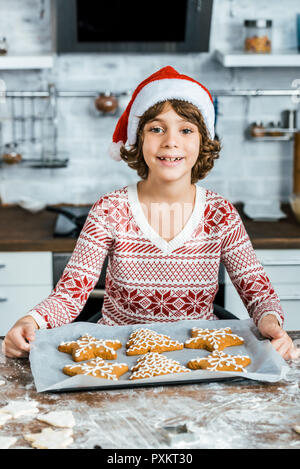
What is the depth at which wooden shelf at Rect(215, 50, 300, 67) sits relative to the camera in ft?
9.12

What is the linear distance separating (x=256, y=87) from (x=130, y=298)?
1.72 meters

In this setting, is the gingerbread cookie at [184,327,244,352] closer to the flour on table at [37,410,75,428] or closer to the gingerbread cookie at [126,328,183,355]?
the gingerbread cookie at [126,328,183,355]

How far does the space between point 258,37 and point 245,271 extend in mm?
1548

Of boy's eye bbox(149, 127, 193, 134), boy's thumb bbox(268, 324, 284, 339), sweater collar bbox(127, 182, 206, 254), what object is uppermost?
boy's eye bbox(149, 127, 193, 134)

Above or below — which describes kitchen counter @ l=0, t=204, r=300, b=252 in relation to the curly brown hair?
below

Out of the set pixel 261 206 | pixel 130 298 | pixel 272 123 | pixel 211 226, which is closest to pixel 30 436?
pixel 130 298

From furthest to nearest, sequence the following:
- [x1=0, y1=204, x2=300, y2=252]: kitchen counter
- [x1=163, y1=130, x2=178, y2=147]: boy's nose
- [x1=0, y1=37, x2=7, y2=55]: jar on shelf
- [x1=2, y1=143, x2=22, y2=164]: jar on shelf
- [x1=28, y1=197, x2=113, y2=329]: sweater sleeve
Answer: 1. [x1=2, y1=143, x2=22, y2=164]: jar on shelf
2. [x1=0, y1=37, x2=7, y2=55]: jar on shelf
3. [x1=0, y1=204, x2=300, y2=252]: kitchen counter
4. [x1=163, y1=130, x2=178, y2=147]: boy's nose
5. [x1=28, y1=197, x2=113, y2=329]: sweater sleeve

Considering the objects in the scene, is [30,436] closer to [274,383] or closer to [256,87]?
[274,383]

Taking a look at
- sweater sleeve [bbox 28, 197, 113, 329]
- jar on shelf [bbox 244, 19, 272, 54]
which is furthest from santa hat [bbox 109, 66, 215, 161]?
jar on shelf [bbox 244, 19, 272, 54]

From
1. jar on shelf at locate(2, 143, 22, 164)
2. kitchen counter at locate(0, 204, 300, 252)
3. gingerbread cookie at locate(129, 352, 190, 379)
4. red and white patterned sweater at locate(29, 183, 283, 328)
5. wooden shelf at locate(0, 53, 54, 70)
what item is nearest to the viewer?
gingerbread cookie at locate(129, 352, 190, 379)

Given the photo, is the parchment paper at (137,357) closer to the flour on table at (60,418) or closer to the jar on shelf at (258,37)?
the flour on table at (60,418)

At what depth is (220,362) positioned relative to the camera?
1.26 m

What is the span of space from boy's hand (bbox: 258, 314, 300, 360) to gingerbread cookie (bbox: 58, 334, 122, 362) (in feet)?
1.08

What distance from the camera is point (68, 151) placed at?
3113 millimetres
